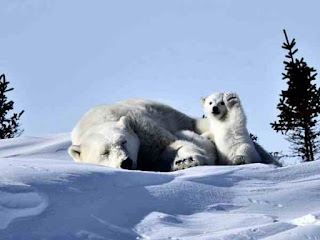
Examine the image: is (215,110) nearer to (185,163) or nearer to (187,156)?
(187,156)

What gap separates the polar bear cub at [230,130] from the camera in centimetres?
732

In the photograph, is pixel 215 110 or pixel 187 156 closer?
pixel 187 156

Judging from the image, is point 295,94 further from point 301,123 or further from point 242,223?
point 242,223

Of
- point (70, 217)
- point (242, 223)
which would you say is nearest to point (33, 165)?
point (70, 217)

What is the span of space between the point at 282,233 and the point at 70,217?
4.08 feet

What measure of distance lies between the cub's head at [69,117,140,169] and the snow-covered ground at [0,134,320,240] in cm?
147

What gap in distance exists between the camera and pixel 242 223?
4.16 meters

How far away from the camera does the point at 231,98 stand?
743 centimetres

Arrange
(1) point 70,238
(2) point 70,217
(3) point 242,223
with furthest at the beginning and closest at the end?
(3) point 242,223 < (2) point 70,217 < (1) point 70,238

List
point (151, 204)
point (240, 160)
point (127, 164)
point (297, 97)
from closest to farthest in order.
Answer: point (151, 204) < point (127, 164) < point (240, 160) < point (297, 97)

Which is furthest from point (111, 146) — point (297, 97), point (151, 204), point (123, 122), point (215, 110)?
point (297, 97)

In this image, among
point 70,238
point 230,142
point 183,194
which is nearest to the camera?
point 70,238

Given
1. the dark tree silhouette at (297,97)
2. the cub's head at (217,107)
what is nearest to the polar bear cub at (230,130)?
the cub's head at (217,107)

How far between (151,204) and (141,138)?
3318 millimetres
